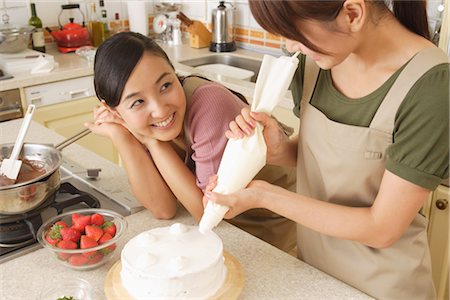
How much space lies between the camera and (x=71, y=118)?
2.68 metres

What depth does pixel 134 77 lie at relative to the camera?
1098 millimetres

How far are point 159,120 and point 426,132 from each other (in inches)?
23.5

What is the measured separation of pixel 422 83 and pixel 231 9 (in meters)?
2.19

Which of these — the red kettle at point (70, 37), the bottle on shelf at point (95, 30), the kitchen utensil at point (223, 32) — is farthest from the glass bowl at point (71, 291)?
the bottle on shelf at point (95, 30)

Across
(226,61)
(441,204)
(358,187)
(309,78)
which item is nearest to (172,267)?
(358,187)

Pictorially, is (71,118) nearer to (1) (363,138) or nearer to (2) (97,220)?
(2) (97,220)

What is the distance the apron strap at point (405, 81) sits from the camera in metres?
0.85

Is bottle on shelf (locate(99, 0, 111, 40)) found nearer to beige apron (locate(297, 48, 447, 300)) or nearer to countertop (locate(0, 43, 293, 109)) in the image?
countertop (locate(0, 43, 293, 109))

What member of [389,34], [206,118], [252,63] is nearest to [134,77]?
[206,118]

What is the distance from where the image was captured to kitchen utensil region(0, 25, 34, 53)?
2643mm

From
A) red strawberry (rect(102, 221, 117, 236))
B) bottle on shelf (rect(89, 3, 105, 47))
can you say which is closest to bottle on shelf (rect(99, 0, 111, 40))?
bottle on shelf (rect(89, 3, 105, 47))

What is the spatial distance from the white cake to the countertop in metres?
1.17

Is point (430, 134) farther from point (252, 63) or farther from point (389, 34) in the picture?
point (252, 63)

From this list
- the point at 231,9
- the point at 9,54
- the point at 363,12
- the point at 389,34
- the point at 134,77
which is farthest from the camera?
the point at 231,9
